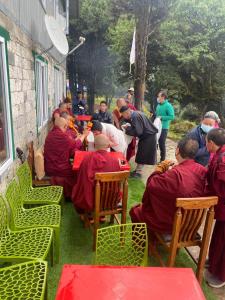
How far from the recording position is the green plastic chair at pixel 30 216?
3.10 metres

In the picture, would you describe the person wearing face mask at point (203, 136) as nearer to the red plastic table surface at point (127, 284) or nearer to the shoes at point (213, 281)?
the shoes at point (213, 281)

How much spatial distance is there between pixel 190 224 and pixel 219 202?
0.39 m

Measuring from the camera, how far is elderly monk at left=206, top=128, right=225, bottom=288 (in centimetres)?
288

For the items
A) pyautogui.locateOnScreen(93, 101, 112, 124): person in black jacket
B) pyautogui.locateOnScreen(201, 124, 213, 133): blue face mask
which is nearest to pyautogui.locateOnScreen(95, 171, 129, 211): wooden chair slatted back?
pyautogui.locateOnScreen(201, 124, 213, 133): blue face mask

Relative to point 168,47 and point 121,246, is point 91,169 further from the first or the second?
point 168,47

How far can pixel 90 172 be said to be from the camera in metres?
3.66

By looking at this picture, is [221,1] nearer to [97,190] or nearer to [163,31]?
[163,31]

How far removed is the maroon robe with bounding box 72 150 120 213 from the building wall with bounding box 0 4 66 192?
94 cm

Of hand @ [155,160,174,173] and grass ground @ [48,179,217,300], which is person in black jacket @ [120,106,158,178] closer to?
grass ground @ [48,179,217,300]

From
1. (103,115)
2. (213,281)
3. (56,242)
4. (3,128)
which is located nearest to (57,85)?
(103,115)

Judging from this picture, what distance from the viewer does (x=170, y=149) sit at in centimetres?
953

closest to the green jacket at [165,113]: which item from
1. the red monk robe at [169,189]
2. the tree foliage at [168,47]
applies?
the red monk robe at [169,189]

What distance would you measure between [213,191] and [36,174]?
2.86 metres

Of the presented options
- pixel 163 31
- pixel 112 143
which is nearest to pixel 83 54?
pixel 163 31
